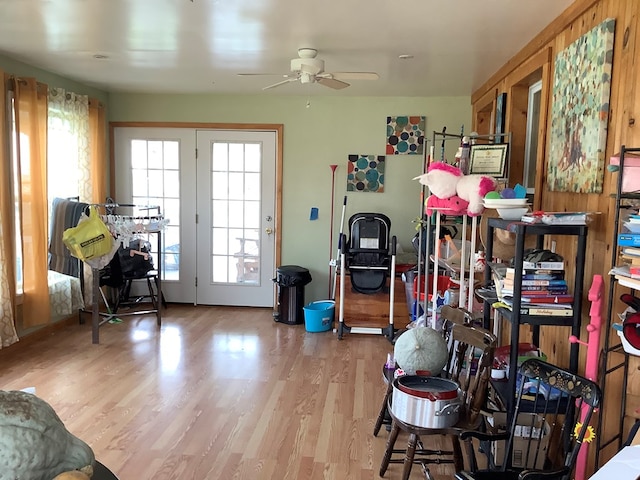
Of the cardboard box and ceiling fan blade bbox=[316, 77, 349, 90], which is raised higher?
ceiling fan blade bbox=[316, 77, 349, 90]

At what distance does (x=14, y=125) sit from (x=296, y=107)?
2648 mm

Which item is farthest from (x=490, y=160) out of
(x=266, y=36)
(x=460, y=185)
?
(x=266, y=36)

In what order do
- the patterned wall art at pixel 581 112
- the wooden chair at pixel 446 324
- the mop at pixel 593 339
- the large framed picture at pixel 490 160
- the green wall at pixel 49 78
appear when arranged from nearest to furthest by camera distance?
the mop at pixel 593 339 < the patterned wall art at pixel 581 112 < the wooden chair at pixel 446 324 < the large framed picture at pixel 490 160 < the green wall at pixel 49 78

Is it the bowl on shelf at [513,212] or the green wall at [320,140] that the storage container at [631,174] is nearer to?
the bowl on shelf at [513,212]

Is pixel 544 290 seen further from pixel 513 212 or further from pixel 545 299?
pixel 513 212

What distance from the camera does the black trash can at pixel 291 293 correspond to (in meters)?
5.36

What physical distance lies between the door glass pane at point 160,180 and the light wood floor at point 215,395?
1.11 metres

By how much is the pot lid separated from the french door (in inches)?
146

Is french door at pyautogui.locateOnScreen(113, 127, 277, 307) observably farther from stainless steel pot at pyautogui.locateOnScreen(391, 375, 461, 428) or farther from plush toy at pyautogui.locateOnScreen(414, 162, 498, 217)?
stainless steel pot at pyautogui.locateOnScreen(391, 375, 461, 428)

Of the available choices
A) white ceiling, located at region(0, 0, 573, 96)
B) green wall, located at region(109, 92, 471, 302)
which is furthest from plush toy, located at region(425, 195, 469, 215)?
green wall, located at region(109, 92, 471, 302)

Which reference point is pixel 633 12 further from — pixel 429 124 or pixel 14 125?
pixel 14 125

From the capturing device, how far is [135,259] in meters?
5.32

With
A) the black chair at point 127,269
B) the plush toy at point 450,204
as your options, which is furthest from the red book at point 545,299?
the black chair at point 127,269

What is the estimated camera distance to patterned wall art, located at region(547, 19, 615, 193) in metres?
2.30
